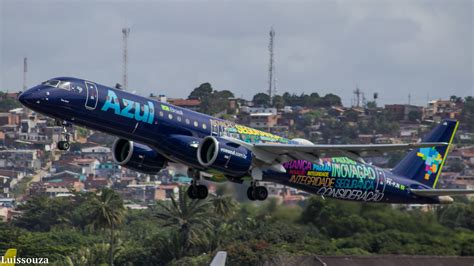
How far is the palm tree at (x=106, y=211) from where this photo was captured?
335 ft

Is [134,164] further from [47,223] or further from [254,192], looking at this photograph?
[47,223]

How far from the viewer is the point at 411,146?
51531 millimetres

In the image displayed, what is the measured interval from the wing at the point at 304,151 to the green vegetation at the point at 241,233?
35.6 ft

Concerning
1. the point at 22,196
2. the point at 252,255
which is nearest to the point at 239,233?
the point at 252,255

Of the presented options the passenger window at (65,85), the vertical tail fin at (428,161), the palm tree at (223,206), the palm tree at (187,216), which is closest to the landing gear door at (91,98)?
the passenger window at (65,85)

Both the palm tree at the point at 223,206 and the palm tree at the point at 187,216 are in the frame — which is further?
the palm tree at the point at 187,216

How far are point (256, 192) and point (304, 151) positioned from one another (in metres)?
3.01

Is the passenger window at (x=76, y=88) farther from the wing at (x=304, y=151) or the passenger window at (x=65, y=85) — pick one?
the wing at (x=304, y=151)

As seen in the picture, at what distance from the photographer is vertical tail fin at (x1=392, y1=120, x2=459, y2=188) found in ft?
209

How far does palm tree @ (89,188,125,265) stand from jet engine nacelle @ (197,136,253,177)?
4854cm

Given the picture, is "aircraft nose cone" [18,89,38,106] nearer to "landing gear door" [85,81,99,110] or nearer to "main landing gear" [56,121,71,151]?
"main landing gear" [56,121,71,151]

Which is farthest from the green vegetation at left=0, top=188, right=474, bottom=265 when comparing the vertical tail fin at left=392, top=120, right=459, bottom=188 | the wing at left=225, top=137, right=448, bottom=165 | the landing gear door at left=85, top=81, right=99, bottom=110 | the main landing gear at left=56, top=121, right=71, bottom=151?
the landing gear door at left=85, top=81, right=99, bottom=110

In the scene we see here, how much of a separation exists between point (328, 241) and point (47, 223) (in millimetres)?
49471

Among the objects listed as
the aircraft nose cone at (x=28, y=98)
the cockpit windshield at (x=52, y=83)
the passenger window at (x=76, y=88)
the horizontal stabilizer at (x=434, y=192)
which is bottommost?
the horizontal stabilizer at (x=434, y=192)
